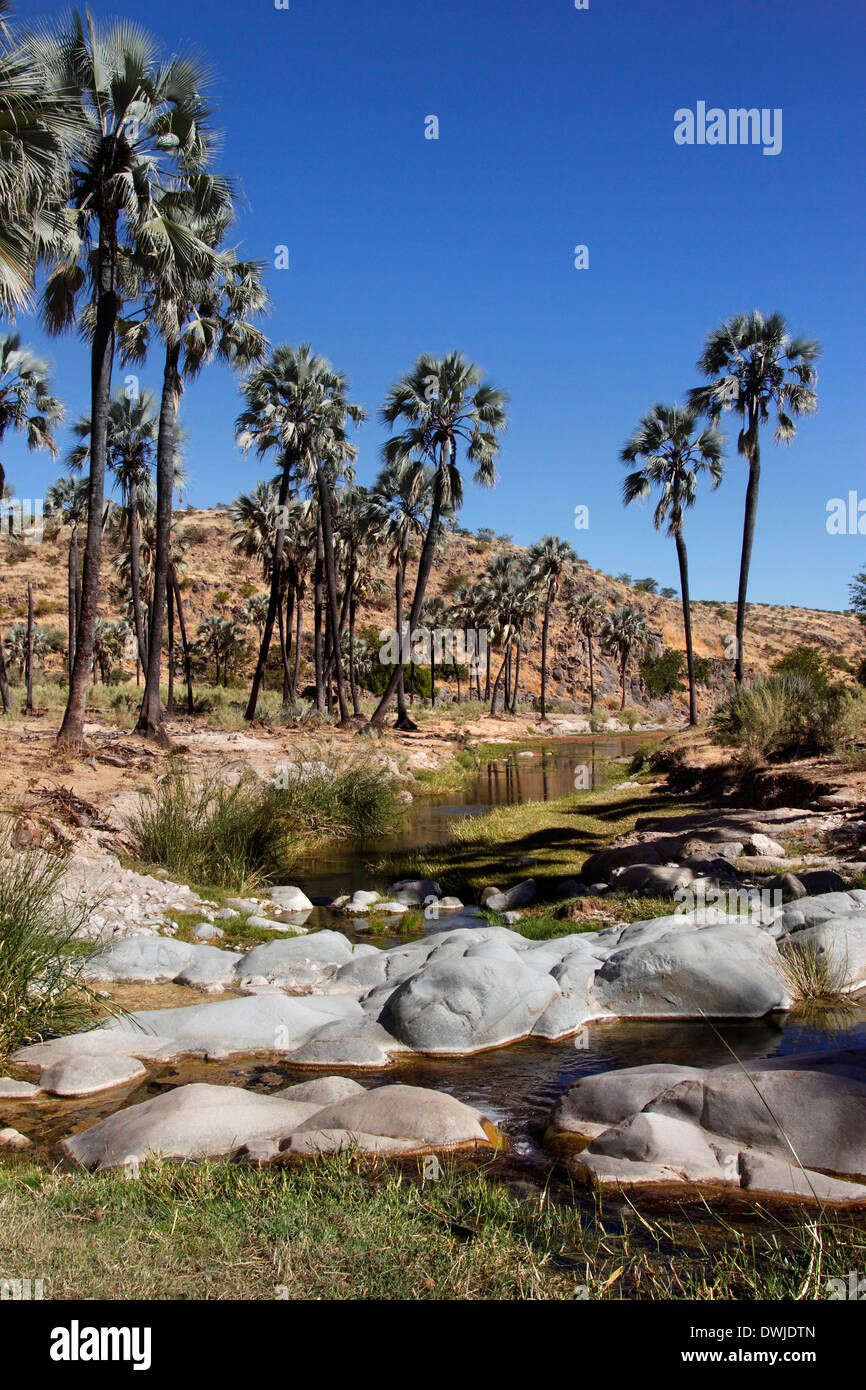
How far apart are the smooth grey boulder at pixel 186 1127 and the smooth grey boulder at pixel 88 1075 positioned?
0.74 meters

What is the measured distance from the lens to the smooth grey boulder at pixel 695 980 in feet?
24.6

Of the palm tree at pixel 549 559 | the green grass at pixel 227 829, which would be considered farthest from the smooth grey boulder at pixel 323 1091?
the palm tree at pixel 549 559

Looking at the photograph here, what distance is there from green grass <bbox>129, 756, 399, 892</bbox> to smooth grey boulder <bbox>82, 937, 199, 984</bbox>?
10.2 ft

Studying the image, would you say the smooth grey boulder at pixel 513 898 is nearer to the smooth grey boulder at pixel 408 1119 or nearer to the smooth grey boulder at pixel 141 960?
the smooth grey boulder at pixel 141 960

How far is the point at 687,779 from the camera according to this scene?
71.7 ft

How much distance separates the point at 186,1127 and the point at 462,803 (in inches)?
770

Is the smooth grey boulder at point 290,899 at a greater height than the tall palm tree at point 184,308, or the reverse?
the tall palm tree at point 184,308

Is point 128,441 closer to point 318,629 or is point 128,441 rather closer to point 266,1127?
point 318,629

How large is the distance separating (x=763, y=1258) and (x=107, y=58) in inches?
764

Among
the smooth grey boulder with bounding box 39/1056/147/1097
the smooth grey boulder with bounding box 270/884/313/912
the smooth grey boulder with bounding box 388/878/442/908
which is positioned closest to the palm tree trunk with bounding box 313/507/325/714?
the smooth grey boulder with bounding box 388/878/442/908

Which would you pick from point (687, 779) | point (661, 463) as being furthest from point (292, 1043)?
point (661, 463)

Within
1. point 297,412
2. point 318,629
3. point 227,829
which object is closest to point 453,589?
point 318,629

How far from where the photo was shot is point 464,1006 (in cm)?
707

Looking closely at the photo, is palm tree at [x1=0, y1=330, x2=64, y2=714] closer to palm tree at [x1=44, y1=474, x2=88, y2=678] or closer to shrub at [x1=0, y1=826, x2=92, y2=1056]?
palm tree at [x1=44, y1=474, x2=88, y2=678]
